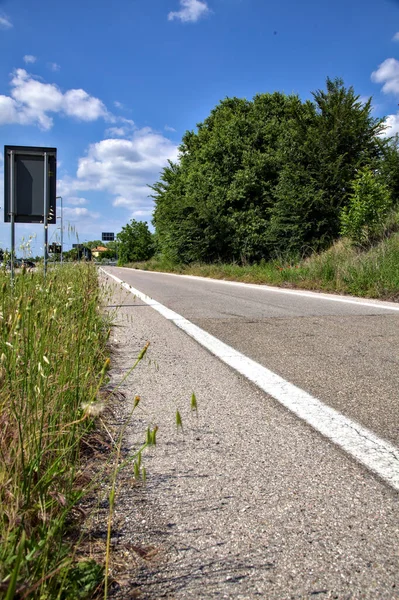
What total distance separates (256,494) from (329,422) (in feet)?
3.01

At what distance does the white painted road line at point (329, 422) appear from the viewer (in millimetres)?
2078

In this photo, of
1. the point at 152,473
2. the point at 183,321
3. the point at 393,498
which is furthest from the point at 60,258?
the point at 393,498

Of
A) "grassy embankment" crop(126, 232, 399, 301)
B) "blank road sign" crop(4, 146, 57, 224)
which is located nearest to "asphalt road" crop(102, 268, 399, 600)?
"blank road sign" crop(4, 146, 57, 224)

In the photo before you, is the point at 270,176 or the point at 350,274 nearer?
the point at 350,274

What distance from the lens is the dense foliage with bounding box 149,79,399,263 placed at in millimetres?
21266

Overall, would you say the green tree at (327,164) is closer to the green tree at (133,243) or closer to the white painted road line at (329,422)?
the white painted road line at (329,422)

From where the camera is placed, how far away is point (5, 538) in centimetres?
119

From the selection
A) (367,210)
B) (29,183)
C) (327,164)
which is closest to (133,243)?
(327,164)

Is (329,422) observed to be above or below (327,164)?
below

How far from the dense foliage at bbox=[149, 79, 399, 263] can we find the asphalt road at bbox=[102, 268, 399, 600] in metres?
16.6

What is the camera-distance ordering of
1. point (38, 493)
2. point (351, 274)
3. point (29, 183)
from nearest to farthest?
point (38, 493) < point (29, 183) < point (351, 274)

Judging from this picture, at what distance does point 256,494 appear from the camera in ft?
5.91

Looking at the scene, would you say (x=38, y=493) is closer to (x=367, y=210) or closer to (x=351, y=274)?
(x=351, y=274)

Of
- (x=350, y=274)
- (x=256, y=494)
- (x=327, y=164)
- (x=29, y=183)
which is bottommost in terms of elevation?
(x=256, y=494)
